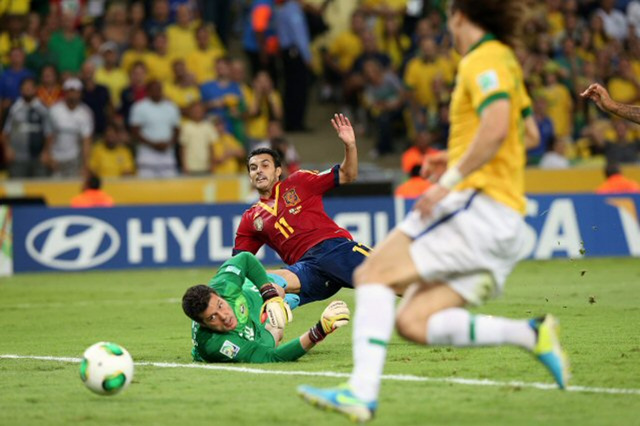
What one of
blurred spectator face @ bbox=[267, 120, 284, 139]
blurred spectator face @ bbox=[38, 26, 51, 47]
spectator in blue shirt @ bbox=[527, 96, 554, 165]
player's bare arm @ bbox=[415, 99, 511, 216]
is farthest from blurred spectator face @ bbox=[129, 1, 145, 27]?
player's bare arm @ bbox=[415, 99, 511, 216]

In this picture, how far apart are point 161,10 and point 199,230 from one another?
487 cm

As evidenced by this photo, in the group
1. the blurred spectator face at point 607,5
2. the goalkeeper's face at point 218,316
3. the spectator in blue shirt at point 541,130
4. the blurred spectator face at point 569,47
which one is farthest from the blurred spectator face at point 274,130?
the goalkeeper's face at point 218,316

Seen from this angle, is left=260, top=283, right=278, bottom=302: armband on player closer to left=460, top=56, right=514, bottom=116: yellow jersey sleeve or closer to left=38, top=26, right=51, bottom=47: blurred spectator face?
left=460, top=56, right=514, bottom=116: yellow jersey sleeve

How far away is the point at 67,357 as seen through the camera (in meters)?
10.1

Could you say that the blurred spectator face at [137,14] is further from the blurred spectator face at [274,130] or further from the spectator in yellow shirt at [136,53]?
the blurred spectator face at [274,130]

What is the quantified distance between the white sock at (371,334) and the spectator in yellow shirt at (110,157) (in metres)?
15.2

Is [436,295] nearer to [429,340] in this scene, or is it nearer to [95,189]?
[429,340]

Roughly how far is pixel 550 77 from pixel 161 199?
301 inches

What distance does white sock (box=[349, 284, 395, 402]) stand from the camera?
20.7 ft

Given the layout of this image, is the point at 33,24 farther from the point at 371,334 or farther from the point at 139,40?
the point at 371,334

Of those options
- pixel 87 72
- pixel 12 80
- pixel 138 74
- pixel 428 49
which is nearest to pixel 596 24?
pixel 428 49

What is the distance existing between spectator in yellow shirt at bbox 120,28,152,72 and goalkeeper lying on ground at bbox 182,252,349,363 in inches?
492

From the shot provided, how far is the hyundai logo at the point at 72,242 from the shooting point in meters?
18.8

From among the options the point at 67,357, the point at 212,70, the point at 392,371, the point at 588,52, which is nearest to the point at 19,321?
the point at 67,357
